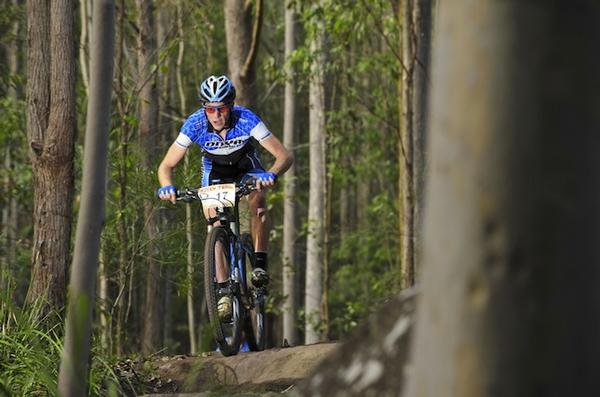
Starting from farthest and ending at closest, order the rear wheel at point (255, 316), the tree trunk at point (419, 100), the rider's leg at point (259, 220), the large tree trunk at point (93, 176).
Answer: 1. the tree trunk at point (419, 100)
2. the rear wheel at point (255, 316)
3. the rider's leg at point (259, 220)
4. the large tree trunk at point (93, 176)

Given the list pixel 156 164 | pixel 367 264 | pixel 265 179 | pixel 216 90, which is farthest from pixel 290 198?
pixel 265 179

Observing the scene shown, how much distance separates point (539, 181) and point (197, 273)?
33.7ft

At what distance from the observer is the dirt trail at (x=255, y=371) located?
27.0 ft

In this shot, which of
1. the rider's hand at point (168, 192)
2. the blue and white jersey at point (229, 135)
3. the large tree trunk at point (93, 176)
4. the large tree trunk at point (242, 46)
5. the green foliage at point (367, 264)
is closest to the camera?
the large tree trunk at point (93, 176)

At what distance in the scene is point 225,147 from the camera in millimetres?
9516

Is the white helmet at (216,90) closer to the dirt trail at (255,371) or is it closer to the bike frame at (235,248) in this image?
the bike frame at (235,248)

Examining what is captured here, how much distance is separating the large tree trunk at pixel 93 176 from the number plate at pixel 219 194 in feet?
14.6

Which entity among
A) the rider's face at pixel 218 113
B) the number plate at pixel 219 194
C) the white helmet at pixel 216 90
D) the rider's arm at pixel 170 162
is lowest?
the number plate at pixel 219 194

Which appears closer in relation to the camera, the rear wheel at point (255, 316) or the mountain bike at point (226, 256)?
the mountain bike at point (226, 256)

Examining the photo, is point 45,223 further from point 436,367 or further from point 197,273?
point 436,367

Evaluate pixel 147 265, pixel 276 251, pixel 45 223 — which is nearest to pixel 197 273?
pixel 147 265

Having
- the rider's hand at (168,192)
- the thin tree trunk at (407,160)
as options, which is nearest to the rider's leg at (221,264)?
the rider's hand at (168,192)

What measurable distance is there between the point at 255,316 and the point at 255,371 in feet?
4.65

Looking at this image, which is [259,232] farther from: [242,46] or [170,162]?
[242,46]
